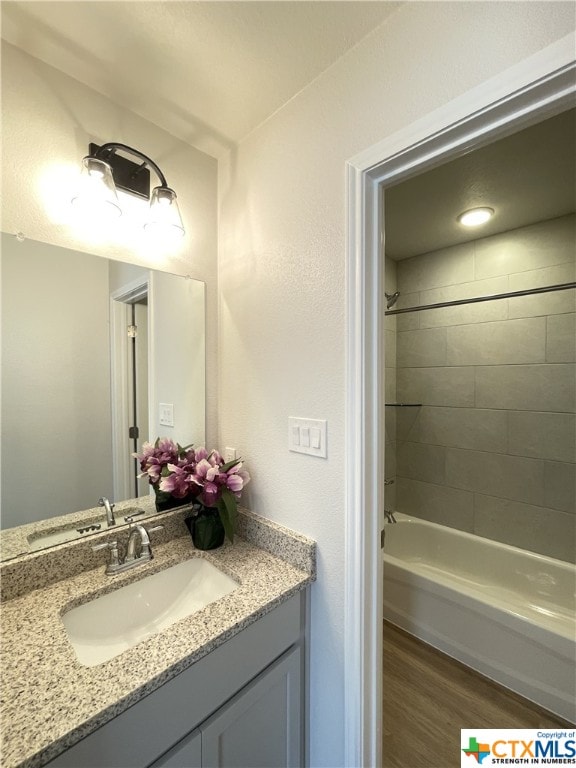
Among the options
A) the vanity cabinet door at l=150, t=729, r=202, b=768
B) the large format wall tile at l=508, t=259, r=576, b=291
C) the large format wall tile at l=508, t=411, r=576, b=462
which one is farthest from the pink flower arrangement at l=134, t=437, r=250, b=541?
the large format wall tile at l=508, t=259, r=576, b=291

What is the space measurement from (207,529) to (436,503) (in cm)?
183

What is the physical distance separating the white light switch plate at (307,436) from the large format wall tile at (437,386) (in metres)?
1.59

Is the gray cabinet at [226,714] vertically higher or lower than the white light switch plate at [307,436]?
lower

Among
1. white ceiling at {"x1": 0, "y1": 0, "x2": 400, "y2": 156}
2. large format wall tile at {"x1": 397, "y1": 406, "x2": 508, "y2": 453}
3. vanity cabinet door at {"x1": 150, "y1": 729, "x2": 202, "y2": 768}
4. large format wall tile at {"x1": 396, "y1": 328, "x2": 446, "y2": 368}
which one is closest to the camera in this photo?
vanity cabinet door at {"x1": 150, "y1": 729, "x2": 202, "y2": 768}

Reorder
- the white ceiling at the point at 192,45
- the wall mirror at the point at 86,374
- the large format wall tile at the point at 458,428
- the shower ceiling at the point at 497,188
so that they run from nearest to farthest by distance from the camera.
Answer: the white ceiling at the point at 192,45 < the wall mirror at the point at 86,374 < the shower ceiling at the point at 497,188 < the large format wall tile at the point at 458,428

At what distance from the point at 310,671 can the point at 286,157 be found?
179 cm

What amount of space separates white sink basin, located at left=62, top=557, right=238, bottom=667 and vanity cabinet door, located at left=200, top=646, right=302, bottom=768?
0.26 metres

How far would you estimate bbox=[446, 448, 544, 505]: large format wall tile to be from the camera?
1903 millimetres

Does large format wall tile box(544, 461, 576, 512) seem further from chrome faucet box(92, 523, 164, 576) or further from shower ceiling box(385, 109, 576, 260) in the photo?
chrome faucet box(92, 523, 164, 576)

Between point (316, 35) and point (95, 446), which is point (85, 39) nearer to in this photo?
→ point (316, 35)

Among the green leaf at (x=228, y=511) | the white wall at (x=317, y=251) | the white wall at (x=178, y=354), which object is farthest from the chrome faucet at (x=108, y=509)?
the white wall at (x=317, y=251)

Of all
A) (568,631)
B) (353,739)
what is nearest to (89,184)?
(353,739)

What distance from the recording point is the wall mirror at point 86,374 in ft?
3.03

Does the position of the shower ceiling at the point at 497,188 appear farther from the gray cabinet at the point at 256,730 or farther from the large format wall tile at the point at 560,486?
the gray cabinet at the point at 256,730
